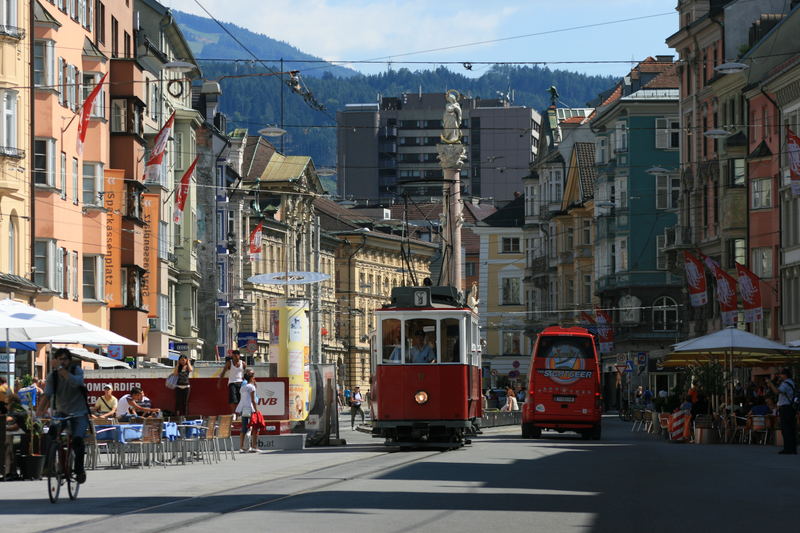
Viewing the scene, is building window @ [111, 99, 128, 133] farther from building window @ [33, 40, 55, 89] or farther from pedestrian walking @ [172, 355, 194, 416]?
pedestrian walking @ [172, 355, 194, 416]

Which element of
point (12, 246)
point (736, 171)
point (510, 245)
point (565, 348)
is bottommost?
point (565, 348)

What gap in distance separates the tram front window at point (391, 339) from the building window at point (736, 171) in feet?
127

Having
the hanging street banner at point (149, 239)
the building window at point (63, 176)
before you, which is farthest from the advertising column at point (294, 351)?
the hanging street banner at point (149, 239)

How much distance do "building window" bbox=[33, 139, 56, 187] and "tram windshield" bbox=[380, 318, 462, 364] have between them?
1689cm

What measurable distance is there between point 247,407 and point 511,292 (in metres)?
107

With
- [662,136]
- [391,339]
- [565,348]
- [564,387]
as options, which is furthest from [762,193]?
[391,339]

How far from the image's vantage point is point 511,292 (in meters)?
141

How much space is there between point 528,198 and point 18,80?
8982cm

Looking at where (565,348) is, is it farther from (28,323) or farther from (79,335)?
(28,323)

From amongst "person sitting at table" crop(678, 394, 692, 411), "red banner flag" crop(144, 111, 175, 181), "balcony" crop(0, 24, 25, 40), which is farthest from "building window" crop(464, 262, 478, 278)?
"balcony" crop(0, 24, 25, 40)

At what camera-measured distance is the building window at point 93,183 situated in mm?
55000

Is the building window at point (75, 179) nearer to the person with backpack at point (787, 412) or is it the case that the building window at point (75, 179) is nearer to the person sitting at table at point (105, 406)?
the person sitting at table at point (105, 406)

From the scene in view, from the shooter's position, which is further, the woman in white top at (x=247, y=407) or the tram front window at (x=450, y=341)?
the tram front window at (x=450, y=341)

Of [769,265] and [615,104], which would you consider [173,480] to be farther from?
[615,104]
